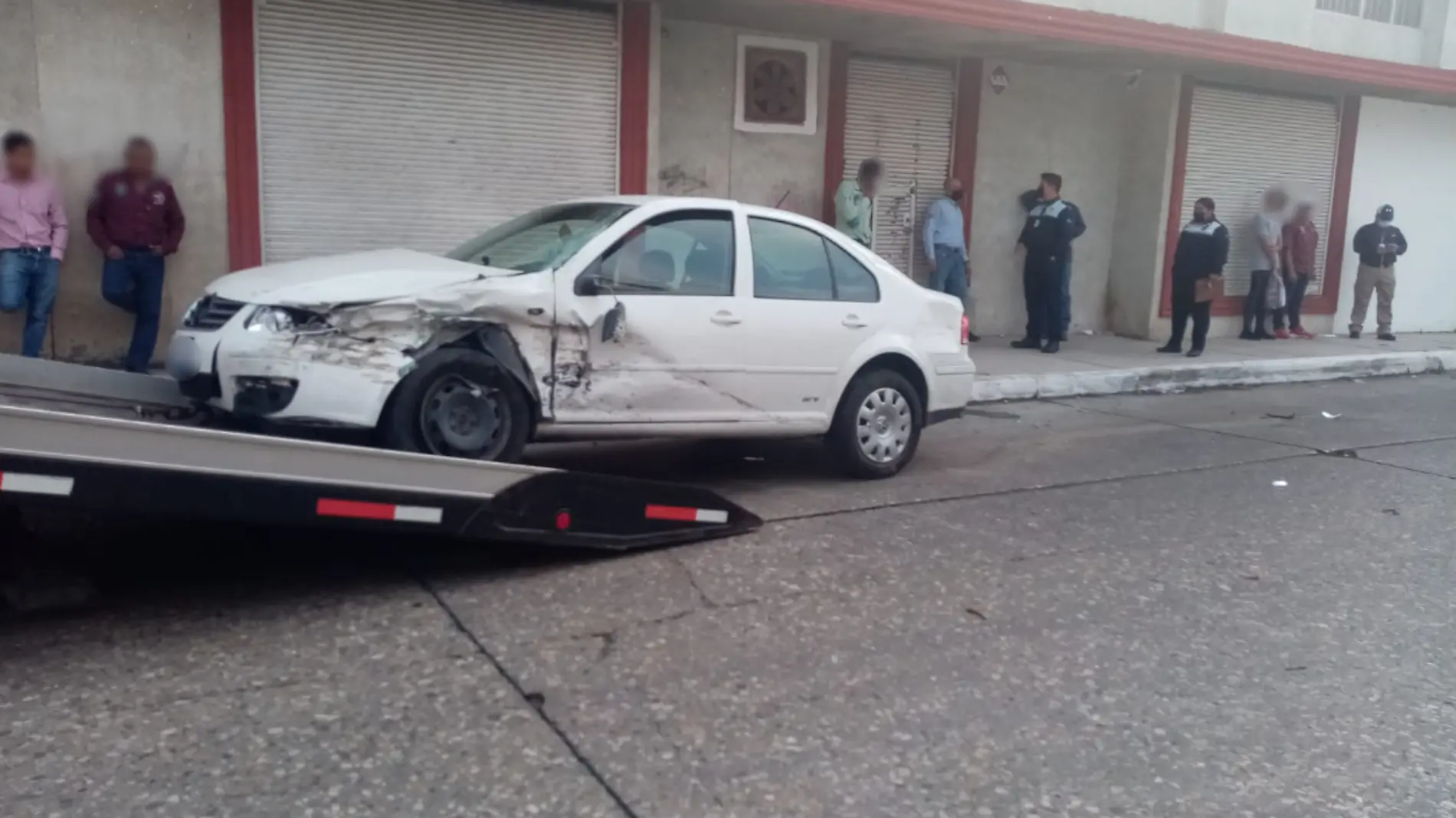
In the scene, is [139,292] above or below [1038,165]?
below

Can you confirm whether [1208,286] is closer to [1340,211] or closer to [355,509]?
[1340,211]

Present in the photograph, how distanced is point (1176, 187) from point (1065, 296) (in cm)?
281

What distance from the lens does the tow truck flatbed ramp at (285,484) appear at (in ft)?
13.5

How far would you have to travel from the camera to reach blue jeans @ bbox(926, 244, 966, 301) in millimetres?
13414

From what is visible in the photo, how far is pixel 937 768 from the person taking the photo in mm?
3840

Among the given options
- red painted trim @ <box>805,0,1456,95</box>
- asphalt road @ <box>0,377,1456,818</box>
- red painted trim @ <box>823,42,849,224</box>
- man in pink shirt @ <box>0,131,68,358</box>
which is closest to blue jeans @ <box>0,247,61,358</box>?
man in pink shirt @ <box>0,131,68,358</box>

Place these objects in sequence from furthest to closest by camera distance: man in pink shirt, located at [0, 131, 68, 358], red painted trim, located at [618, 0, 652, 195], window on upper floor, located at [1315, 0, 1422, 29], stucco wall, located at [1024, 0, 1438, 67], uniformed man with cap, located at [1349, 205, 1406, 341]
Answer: window on upper floor, located at [1315, 0, 1422, 29]
uniformed man with cap, located at [1349, 205, 1406, 341]
stucco wall, located at [1024, 0, 1438, 67]
red painted trim, located at [618, 0, 652, 195]
man in pink shirt, located at [0, 131, 68, 358]

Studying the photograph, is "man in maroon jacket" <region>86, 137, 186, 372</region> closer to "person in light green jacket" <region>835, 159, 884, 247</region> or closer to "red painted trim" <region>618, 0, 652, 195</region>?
"red painted trim" <region>618, 0, 652, 195</region>

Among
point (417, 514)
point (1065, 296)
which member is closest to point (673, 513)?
point (417, 514)

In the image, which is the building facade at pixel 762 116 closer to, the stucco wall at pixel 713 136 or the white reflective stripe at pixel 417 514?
the stucco wall at pixel 713 136

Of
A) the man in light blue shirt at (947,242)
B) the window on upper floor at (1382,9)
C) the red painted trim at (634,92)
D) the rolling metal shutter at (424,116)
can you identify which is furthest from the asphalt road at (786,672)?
the window on upper floor at (1382,9)

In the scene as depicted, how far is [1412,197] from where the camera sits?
60.0 feet

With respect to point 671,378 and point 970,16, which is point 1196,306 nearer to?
point 970,16

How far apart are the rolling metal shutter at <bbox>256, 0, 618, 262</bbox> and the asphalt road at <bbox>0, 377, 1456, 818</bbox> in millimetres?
4928
